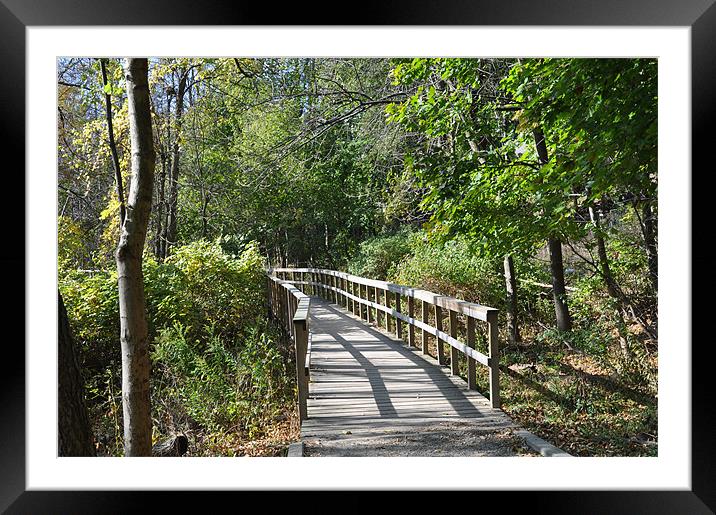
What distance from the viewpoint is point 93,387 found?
27.7 feet

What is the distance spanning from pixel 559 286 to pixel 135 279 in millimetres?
6970

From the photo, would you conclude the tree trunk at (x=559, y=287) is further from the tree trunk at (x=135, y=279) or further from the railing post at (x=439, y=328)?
the tree trunk at (x=135, y=279)

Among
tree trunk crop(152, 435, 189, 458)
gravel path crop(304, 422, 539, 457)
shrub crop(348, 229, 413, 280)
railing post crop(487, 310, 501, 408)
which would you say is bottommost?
tree trunk crop(152, 435, 189, 458)

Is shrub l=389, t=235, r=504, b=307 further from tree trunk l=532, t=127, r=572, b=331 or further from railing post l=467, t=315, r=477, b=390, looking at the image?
railing post l=467, t=315, r=477, b=390

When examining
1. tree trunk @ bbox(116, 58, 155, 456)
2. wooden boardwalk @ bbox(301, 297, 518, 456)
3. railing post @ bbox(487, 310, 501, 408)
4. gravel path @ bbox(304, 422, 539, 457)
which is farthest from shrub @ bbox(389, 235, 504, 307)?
tree trunk @ bbox(116, 58, 155, 456)

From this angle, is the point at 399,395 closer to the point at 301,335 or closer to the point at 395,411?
the point at 395,411

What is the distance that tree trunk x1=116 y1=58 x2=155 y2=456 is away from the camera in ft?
14.4

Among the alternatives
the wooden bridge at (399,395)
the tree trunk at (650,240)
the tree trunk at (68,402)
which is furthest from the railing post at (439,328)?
the tree trunk at (68,402)

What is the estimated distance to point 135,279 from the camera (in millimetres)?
4441

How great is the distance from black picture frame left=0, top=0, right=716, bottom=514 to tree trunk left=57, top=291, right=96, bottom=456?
395mm
